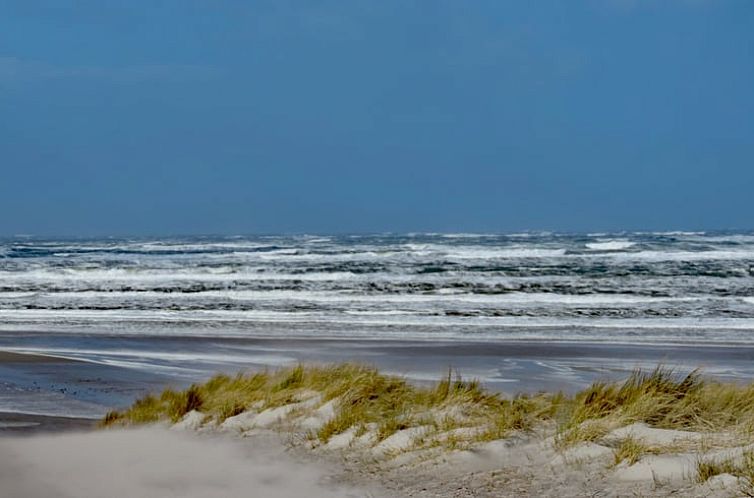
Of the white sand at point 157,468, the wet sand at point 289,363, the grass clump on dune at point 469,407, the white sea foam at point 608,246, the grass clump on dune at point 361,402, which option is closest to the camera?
the white sand at point 157,468

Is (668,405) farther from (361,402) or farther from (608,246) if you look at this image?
(608,246)

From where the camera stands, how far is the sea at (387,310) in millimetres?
14930

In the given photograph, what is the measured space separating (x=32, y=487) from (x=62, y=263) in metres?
43.8

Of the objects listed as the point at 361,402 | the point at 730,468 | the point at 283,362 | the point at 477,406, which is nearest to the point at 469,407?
the point at 477,406

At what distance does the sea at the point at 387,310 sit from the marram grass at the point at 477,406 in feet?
12.2

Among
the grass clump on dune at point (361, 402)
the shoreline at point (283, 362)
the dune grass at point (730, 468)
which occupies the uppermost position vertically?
the dune grass at point (730, 468)

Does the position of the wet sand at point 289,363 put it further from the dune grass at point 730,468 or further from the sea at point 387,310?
the dune grass at point 730,468

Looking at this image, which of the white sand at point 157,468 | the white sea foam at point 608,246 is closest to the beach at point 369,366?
the white sand at point 157,468

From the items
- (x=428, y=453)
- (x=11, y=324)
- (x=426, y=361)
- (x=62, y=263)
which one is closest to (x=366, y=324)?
(x=426, y=361)

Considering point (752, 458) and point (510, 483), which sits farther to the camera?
point (510, 483)

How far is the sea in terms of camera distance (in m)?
14.9

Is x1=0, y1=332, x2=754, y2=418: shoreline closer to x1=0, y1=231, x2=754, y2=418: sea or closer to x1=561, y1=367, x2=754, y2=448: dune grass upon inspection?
x1=0, y1=231, x2=754, y2=418: sea

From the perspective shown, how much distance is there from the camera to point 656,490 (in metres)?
4.91

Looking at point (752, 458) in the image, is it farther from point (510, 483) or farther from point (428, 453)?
point (428, 453)
